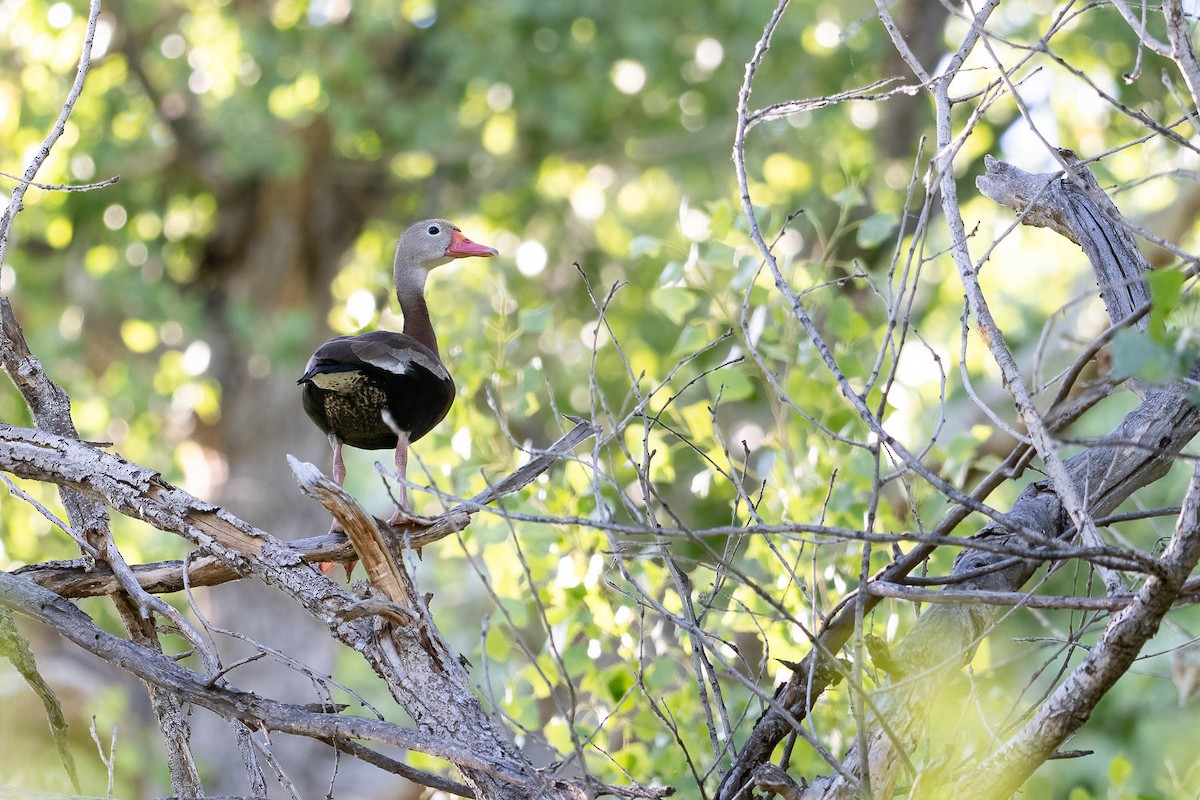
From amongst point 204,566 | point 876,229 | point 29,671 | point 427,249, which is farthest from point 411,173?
point 29,671

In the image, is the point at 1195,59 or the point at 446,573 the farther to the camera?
the point at 446,573

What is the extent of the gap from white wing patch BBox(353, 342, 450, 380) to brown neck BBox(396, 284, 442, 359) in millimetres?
353

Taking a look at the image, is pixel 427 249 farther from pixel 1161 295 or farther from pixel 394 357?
pixel 1161 295

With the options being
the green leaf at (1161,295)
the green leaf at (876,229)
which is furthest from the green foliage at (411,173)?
the green leaf at (1161,295)

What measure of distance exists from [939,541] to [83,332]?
305 inches

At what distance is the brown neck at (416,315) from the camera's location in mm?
3746

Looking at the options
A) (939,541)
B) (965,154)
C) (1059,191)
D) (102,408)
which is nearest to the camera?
(939,541)

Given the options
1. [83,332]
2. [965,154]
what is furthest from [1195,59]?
[83,332]

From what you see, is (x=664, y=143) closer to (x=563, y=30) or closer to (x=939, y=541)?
(x=563, y=30)

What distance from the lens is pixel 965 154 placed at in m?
7.12

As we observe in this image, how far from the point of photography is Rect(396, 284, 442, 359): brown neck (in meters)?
3.75

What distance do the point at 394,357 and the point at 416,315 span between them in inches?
29.5

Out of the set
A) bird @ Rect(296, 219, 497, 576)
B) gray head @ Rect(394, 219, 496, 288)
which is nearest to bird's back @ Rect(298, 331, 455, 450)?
bird @ Rect(296, 219, 497, 576)

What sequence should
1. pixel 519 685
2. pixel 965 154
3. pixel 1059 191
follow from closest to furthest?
pixel 1059 191 < pixel 519 685 < pixel 965 154
